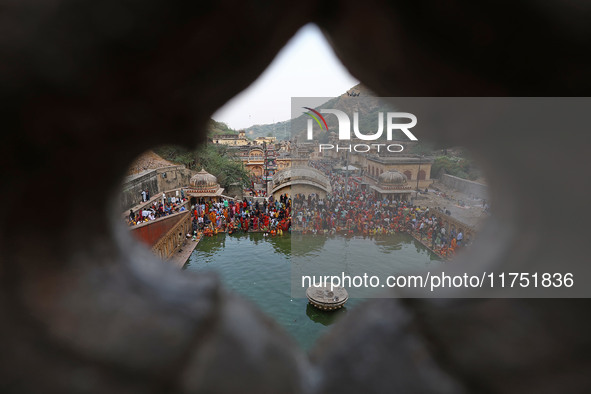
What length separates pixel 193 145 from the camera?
2.85ft

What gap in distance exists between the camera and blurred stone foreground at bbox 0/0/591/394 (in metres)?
0.65

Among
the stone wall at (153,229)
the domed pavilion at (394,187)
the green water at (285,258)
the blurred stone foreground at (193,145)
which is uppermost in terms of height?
the blurred stone foreground at (193,145)

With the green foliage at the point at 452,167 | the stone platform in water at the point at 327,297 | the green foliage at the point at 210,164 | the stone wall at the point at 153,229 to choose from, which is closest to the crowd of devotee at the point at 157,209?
the stone wall at the point at 153,229

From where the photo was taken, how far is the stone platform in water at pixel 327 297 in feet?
29.2

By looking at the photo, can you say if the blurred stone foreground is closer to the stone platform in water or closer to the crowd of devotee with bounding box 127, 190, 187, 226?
the stone platform in water

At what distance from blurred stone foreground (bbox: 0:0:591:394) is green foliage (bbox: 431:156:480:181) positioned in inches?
687

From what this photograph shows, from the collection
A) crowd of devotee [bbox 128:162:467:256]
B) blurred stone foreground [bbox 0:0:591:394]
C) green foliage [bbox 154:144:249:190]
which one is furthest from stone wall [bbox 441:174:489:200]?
blurred stone foreground [bbox 0:0:591:394]

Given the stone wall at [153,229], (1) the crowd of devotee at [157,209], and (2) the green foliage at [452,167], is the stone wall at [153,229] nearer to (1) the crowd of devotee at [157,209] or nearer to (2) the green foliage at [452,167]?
(1) the crowd of devotee at [157,209]

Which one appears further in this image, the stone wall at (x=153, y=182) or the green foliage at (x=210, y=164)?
the green foliage at (x=210, y=164)

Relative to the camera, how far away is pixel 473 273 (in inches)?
38.7

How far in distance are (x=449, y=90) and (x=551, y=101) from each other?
0.20 m

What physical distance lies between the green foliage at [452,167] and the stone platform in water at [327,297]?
1089cm

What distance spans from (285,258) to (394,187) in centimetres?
657

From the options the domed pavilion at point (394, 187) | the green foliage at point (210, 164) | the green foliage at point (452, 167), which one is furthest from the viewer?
the green foliage at point (210, 164)
